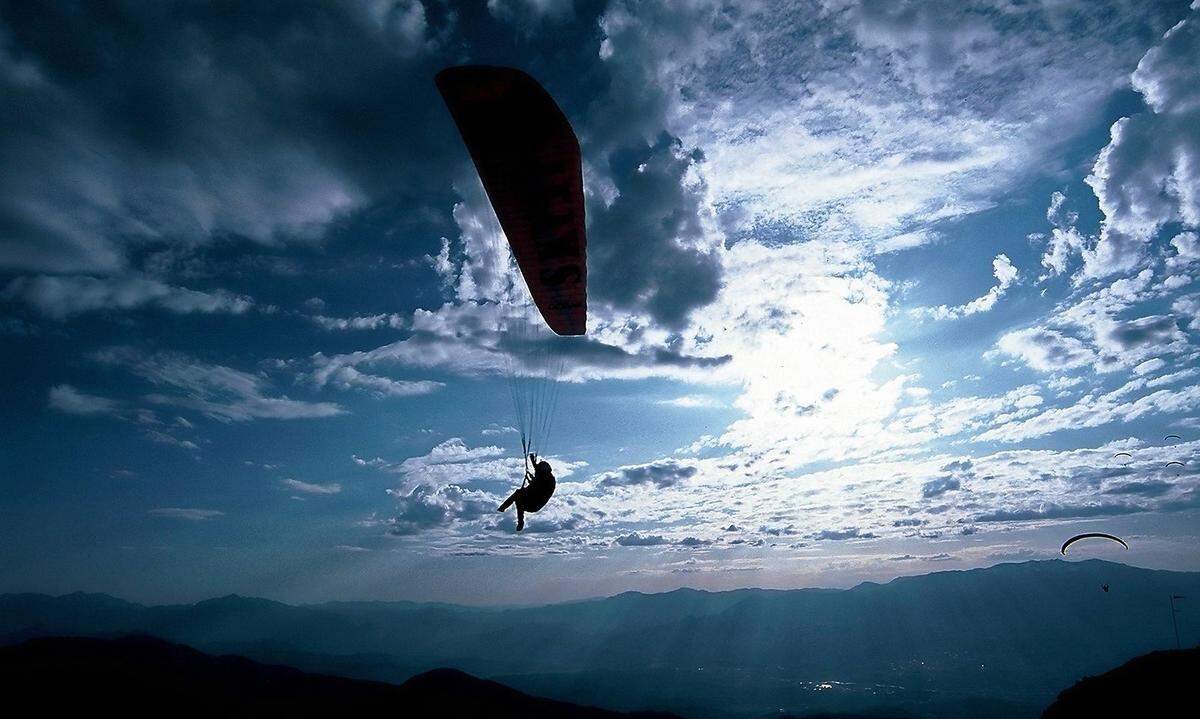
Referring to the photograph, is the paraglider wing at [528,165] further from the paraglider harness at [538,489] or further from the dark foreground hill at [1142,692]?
the dark foreground hill at [1142,692]

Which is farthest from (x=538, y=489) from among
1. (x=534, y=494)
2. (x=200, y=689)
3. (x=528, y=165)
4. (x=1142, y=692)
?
(x=200, y=689)

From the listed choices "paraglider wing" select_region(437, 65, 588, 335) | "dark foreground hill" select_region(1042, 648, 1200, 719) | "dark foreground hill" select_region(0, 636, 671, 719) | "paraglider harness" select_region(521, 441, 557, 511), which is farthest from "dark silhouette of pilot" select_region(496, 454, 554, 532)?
"dark foreground hill" select_region(0, 636, 671, 719)

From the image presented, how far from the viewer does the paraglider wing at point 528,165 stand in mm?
12867

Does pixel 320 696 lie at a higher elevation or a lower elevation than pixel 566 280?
lower

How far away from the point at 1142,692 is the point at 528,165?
44958 millimetres

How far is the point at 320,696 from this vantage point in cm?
9412

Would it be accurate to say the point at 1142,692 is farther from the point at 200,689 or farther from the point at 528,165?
the point at 200,689

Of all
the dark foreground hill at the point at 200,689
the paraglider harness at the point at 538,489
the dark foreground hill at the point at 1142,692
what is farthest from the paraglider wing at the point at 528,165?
the dark foreground hill at the point at 200,689

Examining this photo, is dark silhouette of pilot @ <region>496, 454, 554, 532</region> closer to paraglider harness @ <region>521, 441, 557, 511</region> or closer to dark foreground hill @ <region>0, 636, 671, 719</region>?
paraglider harness @ <region>521, 441, 557, 511</region>

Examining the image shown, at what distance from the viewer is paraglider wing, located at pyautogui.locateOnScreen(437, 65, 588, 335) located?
12867 millimetres

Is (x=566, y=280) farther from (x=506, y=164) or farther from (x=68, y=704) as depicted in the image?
(x=68, y=704)

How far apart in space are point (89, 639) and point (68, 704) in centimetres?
3232

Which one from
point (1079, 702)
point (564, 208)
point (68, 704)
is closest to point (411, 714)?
point (68, 704)

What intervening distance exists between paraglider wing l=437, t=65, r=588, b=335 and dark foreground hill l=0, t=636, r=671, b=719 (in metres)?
73.1
